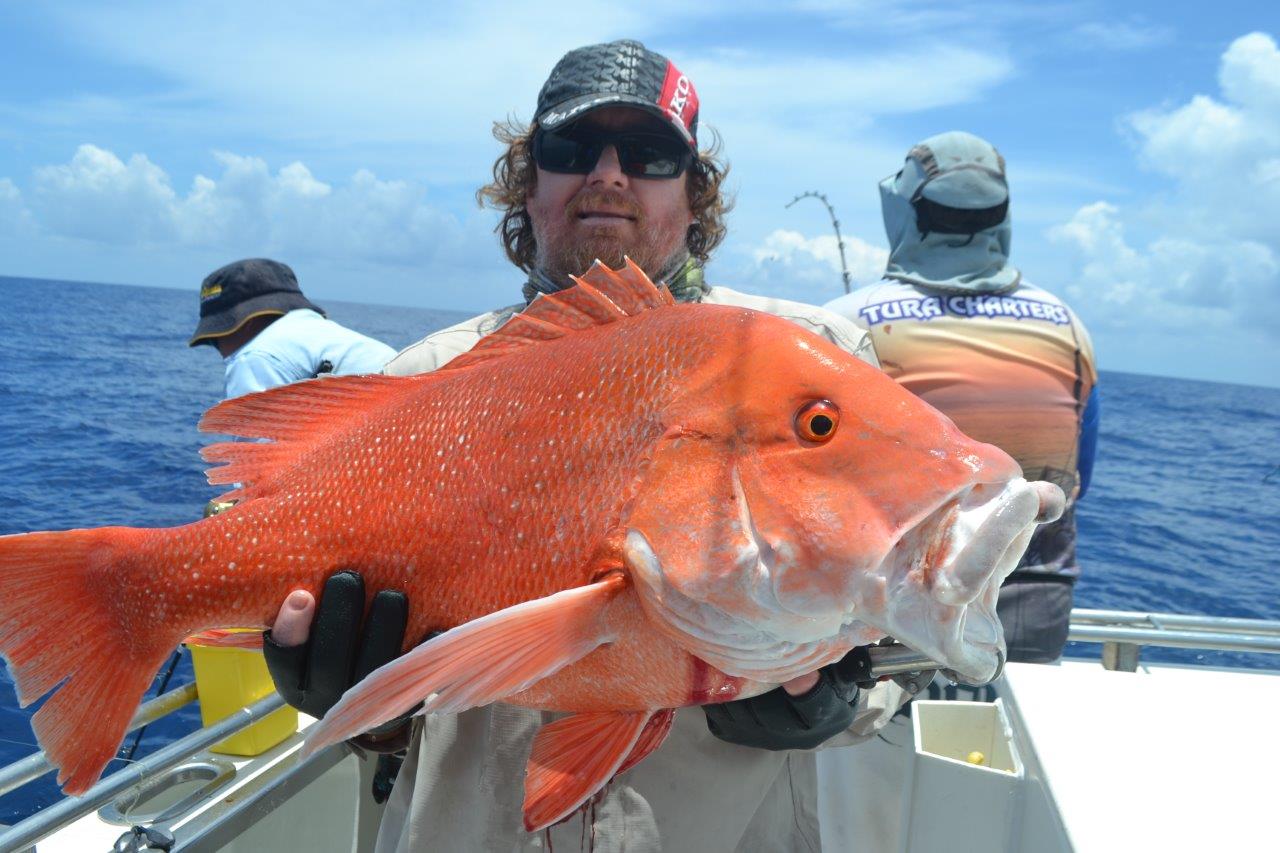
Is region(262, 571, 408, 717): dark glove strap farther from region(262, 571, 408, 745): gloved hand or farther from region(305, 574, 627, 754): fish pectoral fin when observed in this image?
region(305, 574, 627, 754): fish pectoral fin

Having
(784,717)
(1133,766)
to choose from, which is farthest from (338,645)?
(1133,766)

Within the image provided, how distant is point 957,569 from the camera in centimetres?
111

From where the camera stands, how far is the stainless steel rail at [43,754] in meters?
1.76

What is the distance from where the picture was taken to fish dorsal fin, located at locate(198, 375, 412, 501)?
1635mm

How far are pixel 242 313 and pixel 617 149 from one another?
148 inches

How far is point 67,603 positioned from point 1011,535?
1542 mm

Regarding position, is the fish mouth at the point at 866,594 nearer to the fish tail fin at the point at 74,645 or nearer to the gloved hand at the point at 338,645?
the gloved hand at the point at 338,645

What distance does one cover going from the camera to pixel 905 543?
118 cm

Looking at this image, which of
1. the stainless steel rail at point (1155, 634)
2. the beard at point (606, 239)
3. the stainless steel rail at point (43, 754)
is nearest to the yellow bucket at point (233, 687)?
the stainless steel rail at point (43, 754)

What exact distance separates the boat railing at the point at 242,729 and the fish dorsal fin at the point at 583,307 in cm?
79

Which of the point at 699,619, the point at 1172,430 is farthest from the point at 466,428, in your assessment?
the point at 1172,430

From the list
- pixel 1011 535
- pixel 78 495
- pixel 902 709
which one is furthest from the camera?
pixel 78 495

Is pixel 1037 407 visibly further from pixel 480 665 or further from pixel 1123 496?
pixel 1123 496

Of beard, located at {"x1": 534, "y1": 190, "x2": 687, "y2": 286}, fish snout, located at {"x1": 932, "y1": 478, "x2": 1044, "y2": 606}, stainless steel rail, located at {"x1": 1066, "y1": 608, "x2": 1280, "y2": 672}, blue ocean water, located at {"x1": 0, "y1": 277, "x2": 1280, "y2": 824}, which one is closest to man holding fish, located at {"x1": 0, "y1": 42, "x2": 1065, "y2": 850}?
fish snout, located at {"x1": 932, "y1": 478, "x2": 1044, "y2": 606}
